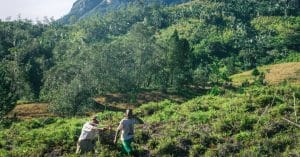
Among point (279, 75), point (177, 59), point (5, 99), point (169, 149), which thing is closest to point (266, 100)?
point (169, 149)

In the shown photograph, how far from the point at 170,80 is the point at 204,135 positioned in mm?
59474

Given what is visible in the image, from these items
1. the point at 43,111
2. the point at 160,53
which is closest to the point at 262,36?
the point at 160,53

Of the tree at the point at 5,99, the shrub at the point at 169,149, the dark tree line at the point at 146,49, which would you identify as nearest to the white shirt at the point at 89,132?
the shrub at the point at 169,149

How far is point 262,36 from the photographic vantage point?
414ft

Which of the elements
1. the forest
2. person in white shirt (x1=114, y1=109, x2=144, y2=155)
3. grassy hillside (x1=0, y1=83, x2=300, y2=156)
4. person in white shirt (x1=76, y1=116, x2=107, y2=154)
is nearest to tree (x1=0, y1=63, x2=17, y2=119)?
the forest

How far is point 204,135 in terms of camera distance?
19766mm

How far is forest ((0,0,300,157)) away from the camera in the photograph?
19.7 meters

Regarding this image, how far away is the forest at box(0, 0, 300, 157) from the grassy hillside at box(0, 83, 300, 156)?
0.17ft

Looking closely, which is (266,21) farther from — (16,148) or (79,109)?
(16,148)

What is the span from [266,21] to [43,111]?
97437 millimetres

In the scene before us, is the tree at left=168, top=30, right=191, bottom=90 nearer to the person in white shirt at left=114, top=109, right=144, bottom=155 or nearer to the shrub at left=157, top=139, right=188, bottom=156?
the shrub at left=157, top=139, right=188, bottom=156

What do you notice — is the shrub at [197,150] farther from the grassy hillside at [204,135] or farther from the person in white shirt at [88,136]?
the person in white shirt at [88,136]

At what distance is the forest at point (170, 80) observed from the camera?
64.6 feet

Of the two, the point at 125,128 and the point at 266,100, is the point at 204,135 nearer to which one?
the point at 125,128
